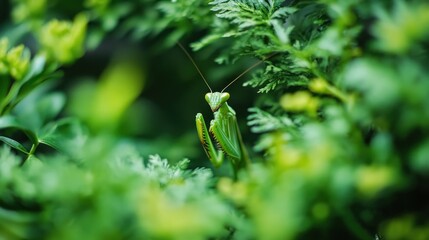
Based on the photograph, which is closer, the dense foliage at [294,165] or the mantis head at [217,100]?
the dense foliage at [294,165]

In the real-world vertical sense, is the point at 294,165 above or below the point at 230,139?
above

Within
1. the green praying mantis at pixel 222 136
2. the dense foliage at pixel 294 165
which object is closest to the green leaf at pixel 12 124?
the dense foliage at pixel 294 165

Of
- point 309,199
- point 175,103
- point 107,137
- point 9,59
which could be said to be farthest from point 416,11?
point 175,103

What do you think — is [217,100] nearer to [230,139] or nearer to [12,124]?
[230,139]

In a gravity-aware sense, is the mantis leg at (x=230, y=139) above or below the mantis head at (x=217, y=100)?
below

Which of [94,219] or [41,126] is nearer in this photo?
[94,219]

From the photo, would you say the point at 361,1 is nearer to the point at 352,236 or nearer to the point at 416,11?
the point at 416,11

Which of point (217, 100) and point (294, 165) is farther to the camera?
point (217, 100)

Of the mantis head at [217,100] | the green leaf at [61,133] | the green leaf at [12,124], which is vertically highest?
the green leaf at [12,124]

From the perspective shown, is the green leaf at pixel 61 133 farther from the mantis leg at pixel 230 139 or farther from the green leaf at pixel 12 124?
the mantis leg at pixel 230 139

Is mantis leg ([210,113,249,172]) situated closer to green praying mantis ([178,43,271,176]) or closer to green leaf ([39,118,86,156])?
green praying mantis ([178,43,271,176])

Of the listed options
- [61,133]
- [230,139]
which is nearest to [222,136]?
[230,139]
